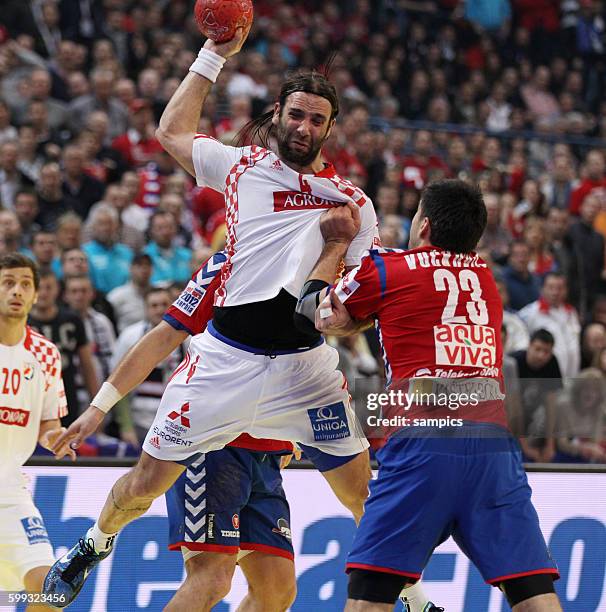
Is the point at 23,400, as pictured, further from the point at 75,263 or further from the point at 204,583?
the point at 75,263

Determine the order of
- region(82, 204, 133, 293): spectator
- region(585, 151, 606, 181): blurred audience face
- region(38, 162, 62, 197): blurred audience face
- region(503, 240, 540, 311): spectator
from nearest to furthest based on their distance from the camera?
region(82, 204, 133, 293): spectator → region(38, 162, 62, 197): blurred audience face → region(503, 240, 540, 311): spectator → region(585, 151, 606, 181): blurred audience face

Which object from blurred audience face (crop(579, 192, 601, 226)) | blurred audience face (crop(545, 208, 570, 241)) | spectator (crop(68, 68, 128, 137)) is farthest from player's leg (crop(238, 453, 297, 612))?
blurred audience face (crop(579, 192, 601, 226))

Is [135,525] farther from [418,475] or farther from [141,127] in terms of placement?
[141,127]

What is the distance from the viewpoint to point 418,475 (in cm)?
425

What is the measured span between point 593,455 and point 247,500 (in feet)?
10.2

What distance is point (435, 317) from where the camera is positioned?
4352 mm

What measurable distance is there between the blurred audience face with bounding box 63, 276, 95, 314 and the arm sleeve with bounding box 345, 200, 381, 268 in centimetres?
388

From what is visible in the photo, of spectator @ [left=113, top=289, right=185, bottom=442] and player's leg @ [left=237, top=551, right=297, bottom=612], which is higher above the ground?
spectator @ [left=113, top=289, right=185, bottom=442]

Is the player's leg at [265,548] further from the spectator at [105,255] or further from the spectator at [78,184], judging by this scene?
the spectator at [78,184]

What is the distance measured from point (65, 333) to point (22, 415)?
218 cm

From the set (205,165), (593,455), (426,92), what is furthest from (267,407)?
(426,92)

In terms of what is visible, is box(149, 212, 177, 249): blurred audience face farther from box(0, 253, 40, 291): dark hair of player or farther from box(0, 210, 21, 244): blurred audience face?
box(0, 253, 40, 291): dark hair of player

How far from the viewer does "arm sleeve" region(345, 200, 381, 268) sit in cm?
506

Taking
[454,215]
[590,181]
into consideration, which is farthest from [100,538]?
[590,181]
